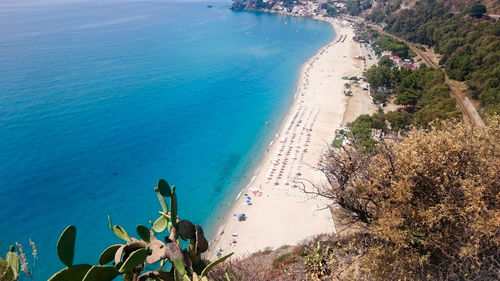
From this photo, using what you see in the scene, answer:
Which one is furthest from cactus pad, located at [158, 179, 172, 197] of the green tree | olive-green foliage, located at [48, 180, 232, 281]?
the green tree

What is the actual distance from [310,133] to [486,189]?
27397 millimetres

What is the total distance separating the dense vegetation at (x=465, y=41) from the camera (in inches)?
1228

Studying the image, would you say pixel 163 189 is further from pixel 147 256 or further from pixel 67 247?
pixel 67 247

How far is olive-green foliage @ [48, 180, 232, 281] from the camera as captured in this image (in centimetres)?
400

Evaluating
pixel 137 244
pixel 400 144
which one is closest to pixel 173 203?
pixel 137 244

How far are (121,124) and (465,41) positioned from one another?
57.3m

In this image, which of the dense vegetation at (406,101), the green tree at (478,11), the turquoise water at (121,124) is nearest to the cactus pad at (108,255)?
the turquoise water at (121,124)

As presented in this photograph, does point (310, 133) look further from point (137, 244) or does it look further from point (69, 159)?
point (137, 244)

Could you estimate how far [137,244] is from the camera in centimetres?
523

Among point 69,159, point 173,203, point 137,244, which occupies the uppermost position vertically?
point 173,203

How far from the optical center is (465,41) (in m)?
48.7

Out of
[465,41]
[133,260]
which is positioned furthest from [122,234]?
[465,41]

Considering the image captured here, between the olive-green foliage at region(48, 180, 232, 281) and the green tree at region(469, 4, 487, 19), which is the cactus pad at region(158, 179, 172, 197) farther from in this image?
the green tree at region(469, 4, 487, 19)

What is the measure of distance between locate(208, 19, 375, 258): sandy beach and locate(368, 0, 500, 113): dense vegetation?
41.2ft
